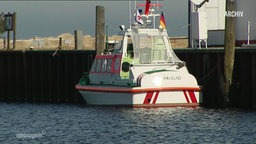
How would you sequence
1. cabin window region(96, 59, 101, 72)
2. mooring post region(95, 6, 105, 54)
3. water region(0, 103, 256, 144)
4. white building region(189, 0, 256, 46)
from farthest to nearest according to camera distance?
mooring post region(95, 6, 105, 54) < white building region(189, 0, 256, 46) < cabin window region(96, 59, 101, 72) < water region(0, 103, 256, 144)

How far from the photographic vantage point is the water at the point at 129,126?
35094 millimetres

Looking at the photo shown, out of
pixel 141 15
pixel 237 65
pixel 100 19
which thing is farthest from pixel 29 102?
pixel 237 65

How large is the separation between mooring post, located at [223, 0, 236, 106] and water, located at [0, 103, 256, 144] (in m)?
1.22

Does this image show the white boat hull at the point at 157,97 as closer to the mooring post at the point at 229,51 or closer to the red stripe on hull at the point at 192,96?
the red stripe on hull at the point at 192,96

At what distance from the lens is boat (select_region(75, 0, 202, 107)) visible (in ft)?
145

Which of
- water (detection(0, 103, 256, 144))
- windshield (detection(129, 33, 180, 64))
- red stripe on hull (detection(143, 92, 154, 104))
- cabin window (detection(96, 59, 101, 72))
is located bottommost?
water (detection(0, 103, 256, 144))

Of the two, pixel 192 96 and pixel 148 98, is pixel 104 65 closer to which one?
pixel 148 98

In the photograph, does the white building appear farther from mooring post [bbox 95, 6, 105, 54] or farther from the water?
the water

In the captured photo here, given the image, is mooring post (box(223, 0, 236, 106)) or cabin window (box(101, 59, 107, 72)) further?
cabin window (box(101, 59, 107, 72))

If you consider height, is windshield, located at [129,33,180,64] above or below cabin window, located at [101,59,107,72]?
above

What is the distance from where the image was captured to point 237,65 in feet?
147

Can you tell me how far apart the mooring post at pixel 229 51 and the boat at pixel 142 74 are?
4.36 feet

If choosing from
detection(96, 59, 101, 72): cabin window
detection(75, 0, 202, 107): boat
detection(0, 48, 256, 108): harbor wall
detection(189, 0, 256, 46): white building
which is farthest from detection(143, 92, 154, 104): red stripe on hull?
detection(189, 0, 256, 46): white building

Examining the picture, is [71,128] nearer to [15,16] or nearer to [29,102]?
[29,102]
